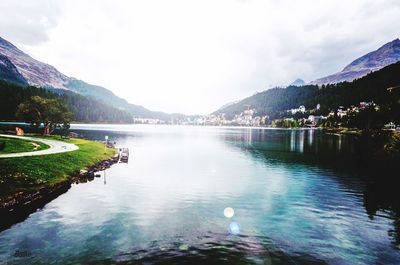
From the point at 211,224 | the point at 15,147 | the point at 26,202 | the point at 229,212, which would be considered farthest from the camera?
the point at 15,147

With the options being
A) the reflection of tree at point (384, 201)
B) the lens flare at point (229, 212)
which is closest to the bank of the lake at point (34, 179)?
the lens flare at point (229, 212)

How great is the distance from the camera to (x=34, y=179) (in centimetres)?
3622

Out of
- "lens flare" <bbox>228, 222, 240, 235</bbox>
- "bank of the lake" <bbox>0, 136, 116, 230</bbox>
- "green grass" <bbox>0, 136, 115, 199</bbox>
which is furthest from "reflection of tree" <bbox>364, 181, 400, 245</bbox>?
"green grass" <bbox>0, 136, 115, 199</bbox>

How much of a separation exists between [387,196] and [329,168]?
22.7 metres

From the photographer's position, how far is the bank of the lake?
28950mm

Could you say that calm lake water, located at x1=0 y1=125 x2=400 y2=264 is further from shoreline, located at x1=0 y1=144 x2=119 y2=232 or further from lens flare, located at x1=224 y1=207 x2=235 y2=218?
shoreline, located at x1=0 y1=144 x2=119 y2=232

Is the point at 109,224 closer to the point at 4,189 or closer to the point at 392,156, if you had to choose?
the point at 4,189

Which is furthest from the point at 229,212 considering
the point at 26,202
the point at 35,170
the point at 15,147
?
the point at 15,147

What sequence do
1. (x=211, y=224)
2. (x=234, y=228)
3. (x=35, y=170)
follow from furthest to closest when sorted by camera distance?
(x=35, y=170) → (x=211, y=224) → (x=234, y=228)

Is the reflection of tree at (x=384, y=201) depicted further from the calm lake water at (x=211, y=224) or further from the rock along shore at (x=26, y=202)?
the rock along shore at (x=26, y=202)

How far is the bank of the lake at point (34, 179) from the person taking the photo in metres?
29.0

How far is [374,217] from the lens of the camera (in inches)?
1182

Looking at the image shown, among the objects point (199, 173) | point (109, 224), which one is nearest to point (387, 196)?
point (199, 173)

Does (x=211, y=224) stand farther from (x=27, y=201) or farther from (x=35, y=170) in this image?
(x=35, y=170)
